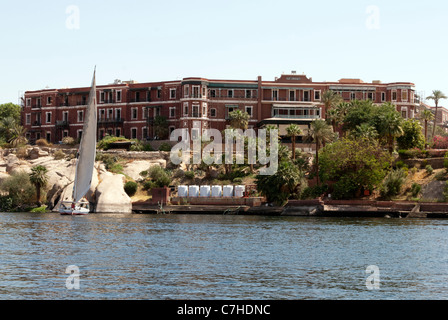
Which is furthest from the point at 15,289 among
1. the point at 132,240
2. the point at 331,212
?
the point at 331,212

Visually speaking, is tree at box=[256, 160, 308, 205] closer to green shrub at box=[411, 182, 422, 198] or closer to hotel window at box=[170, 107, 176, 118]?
green shrub at box=[411, 182, 422, 198]

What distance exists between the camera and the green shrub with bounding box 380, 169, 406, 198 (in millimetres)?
89750

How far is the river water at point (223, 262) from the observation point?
1243 inches

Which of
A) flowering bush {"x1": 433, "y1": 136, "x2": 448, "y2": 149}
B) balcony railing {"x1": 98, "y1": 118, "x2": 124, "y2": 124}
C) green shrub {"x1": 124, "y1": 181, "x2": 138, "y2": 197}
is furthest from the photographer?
balcony railing {"x1": 98, "y1": 118, "x2": 124, "y2": 124}

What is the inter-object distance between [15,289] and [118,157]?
271 ft

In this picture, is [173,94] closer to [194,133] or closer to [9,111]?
[194,133]

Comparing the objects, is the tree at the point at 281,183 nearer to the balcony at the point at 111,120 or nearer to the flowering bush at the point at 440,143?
the flowering bush at the point at 440,143

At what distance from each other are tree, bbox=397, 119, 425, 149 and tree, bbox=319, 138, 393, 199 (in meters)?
9.72

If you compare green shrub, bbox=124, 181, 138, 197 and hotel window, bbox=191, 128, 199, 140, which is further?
hotel window, bbox=191, 128, 199, 140

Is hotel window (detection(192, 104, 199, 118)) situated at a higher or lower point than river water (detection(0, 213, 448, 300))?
higher

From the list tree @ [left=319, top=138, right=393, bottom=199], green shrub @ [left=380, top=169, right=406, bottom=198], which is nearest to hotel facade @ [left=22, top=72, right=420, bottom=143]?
tree @ [left=319, top=138, right=393, bottom=199]

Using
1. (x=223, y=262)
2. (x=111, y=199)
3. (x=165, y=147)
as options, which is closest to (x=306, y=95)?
(x=165, y=147)

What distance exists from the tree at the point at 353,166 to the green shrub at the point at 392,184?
96 cm

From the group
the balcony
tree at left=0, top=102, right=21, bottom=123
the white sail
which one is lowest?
the white sail
